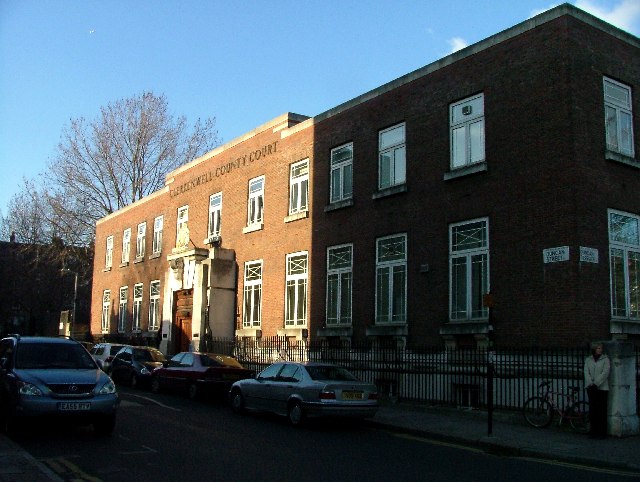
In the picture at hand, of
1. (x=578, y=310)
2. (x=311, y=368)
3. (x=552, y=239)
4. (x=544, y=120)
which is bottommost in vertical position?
(x=311, y=368)

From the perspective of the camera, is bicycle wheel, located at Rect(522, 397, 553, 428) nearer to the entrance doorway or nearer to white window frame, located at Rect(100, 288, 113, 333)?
the entrance doorway

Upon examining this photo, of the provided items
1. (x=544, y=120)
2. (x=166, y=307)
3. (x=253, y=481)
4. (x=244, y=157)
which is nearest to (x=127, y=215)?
(x=166, y=307)

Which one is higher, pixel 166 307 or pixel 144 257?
pixel 144 257

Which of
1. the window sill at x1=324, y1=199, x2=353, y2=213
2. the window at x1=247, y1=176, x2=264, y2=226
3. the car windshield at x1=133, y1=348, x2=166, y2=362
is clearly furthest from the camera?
the window at x1=247, y1=176, x2=264, y2=226

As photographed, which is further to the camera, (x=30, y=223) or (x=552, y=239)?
(x=30, y=223)

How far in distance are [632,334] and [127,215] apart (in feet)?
104

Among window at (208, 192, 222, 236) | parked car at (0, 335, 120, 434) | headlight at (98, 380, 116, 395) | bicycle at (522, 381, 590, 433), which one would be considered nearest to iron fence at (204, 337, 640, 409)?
bicycle at (522, 381, 590, 433)

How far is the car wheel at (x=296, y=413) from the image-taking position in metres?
14.2

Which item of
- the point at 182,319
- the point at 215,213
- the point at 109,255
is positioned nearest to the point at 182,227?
the point at 215,213

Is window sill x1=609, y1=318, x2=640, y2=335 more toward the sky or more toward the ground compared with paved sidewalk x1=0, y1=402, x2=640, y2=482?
more toward the sky

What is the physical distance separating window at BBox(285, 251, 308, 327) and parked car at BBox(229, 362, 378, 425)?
7966mm

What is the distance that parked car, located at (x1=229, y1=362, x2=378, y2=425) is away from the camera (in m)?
13.9

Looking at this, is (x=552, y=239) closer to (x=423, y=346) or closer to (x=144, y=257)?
(x=423, y=346)

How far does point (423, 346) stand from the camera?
60.8 feet
